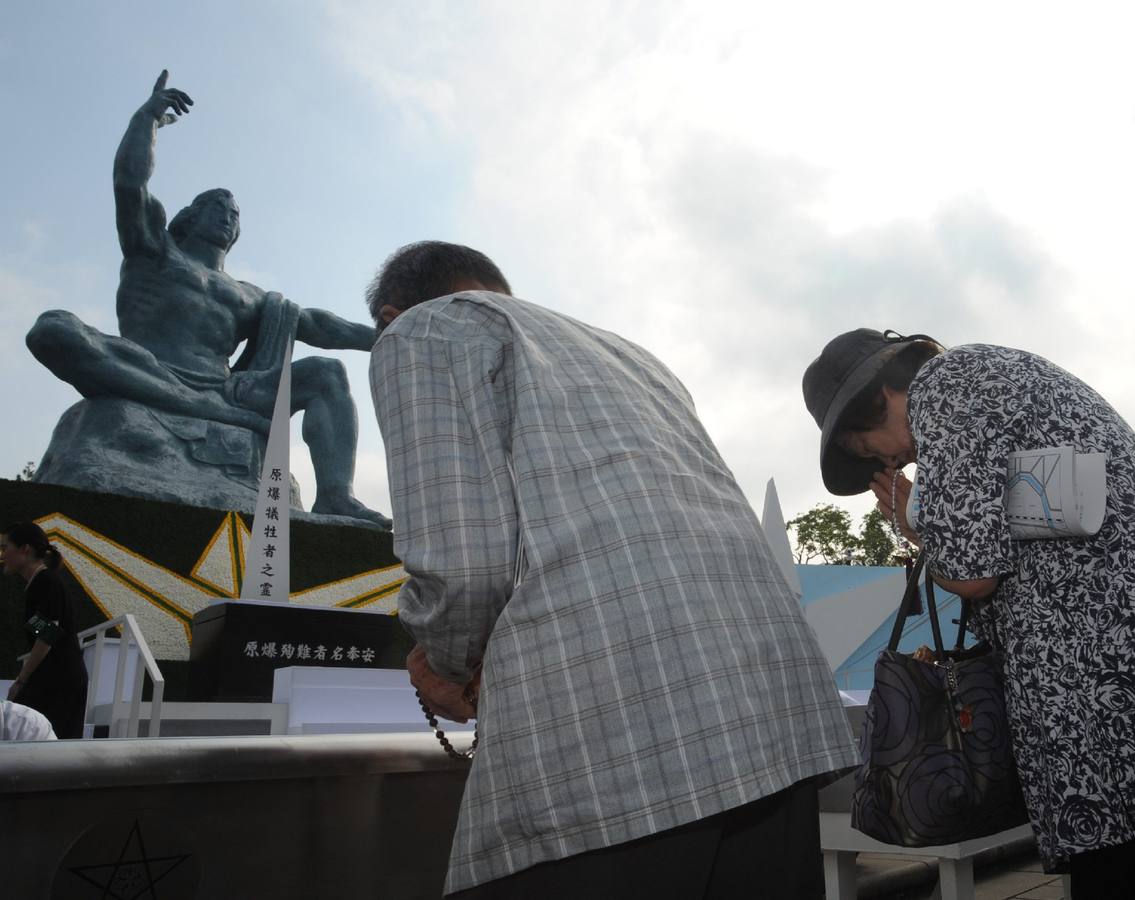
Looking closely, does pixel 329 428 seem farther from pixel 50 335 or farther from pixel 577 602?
pixel 577 602

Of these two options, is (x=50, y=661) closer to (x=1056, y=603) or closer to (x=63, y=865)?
(x=63, y=865)

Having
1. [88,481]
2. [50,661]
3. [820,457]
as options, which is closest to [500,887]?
[820,457]

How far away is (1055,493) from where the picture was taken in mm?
1099

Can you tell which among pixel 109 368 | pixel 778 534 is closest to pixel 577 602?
pixel 778 534

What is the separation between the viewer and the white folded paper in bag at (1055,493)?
3.57 ft

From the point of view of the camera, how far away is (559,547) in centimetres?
86

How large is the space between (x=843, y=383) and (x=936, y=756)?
0.61 m

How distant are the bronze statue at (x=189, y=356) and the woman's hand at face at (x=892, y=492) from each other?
815 centimetres

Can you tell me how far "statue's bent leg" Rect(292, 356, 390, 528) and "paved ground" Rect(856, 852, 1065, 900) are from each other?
26.7ft

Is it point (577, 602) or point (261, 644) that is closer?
point (577, 602)

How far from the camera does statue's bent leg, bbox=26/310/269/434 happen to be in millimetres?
9289

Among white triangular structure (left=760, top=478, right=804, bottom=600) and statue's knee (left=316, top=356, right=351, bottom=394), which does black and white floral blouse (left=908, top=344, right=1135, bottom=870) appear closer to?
white triangular structure (left=760, top=478, right=804, bottom=600)

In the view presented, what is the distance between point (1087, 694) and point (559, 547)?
664mm

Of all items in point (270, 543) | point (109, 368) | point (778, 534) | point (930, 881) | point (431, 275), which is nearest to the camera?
point (431, 275)
